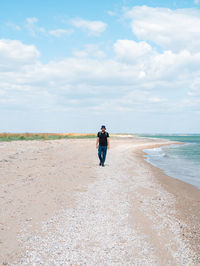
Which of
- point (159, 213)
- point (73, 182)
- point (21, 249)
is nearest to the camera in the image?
point (21, 249)

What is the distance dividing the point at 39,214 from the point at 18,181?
482 centimetres

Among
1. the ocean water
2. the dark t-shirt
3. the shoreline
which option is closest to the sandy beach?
the shoreline

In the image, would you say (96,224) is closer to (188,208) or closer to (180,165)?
(188,208)

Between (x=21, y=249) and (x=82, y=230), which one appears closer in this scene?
(x=21, y=249)

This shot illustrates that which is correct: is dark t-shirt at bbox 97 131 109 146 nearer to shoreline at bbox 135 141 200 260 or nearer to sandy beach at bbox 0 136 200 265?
shoreline at bbox 135 141 200 260

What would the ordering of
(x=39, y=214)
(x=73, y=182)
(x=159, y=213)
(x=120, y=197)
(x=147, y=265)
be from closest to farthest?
(x=147, y=265) → (x=39, y=214) → (x=159, y=213) → (x=120, y=197) → (x=73, y=182)

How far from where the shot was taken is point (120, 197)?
9.27 metres

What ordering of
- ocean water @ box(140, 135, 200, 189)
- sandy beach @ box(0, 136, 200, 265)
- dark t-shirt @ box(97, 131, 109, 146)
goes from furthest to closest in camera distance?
1. dark t-shirt @ box(97, 131, 109, 146)
2. ocean water @ box(140, 135, 200, 189)
3. sandy beach @ box(0, 136, 200, 265)

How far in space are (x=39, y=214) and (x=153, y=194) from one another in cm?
507

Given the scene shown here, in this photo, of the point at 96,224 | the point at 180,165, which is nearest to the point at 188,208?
the point at 96,224

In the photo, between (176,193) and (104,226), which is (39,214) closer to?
(104,226)

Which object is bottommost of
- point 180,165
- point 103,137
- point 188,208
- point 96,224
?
point 180,165

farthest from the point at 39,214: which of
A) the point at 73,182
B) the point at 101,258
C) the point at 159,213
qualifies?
the point at 73,182

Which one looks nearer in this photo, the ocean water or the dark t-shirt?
the ocean water
